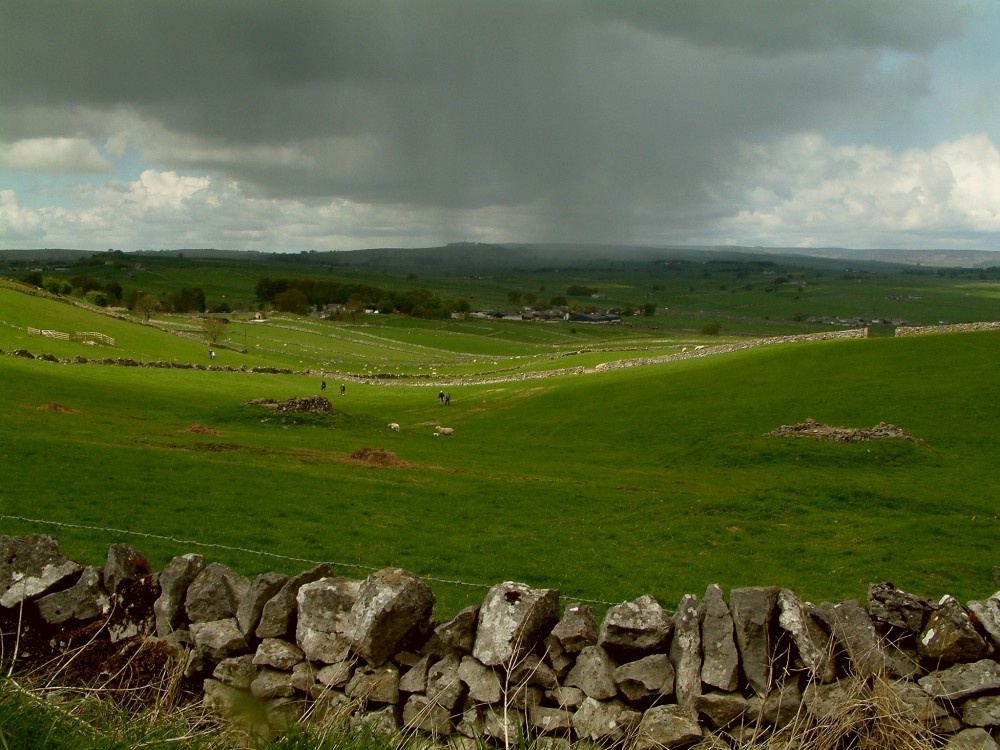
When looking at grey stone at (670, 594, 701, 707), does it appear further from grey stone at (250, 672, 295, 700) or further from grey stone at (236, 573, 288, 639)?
grey stone at (236, 573, 288, 639)

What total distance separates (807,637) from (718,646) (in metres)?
0.87

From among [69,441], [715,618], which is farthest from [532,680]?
[69,441]

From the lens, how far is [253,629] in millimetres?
8328

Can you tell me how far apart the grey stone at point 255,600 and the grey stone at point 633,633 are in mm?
3578

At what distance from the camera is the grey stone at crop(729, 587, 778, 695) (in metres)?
7.37

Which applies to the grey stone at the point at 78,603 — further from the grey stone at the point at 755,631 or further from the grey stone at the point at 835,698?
the grey stone at the point at 835,698

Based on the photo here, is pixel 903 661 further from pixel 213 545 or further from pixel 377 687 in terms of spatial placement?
pixel 213 545

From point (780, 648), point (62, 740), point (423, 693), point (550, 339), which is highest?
point (62, 740)

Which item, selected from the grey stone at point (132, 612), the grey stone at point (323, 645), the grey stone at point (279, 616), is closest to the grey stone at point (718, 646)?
the grey stone at point (323, 645)

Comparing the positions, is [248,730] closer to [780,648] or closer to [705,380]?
[780,648]

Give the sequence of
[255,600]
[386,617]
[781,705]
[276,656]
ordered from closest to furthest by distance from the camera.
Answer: [781,705] < [386,617] < [276,656] < [255,600]

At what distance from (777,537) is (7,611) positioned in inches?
751

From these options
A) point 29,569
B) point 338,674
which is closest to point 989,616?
point 338,674

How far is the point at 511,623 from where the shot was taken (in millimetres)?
7691
